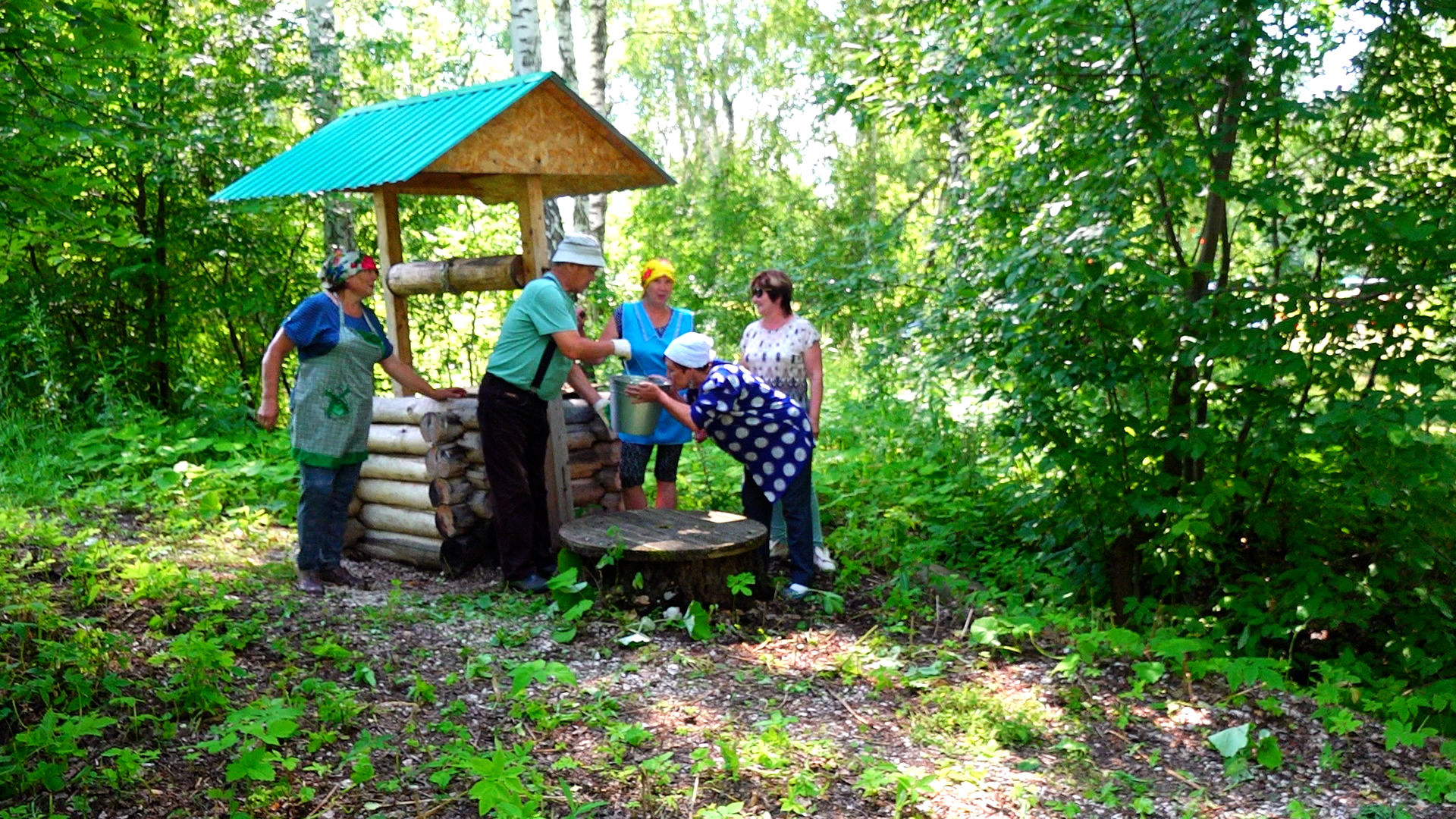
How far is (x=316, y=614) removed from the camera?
5.45m

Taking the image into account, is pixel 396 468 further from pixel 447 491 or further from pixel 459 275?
pixel 459 275

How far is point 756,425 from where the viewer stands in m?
5.94

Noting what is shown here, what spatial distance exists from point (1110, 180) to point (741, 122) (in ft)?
119

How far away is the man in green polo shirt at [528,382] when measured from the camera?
585cm

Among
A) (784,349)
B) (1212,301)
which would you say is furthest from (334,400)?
(1212,301)

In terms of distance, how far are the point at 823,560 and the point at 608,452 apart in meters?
1.51

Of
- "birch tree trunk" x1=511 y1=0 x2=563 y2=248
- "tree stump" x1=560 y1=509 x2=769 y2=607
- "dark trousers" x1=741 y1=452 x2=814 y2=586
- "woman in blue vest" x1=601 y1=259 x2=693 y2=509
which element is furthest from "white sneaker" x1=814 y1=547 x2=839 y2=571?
"birch tree trunk" x1=511 y1=0 x2=563 y2=248

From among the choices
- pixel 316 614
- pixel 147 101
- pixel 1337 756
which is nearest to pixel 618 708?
pixel 316 614

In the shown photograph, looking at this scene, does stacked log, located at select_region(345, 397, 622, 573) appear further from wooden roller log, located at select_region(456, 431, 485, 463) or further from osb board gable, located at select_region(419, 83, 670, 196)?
→ osb board gable, located at select_region(419, 83, 670, 196)

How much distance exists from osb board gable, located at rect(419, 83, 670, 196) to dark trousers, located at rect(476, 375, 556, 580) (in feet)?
3.99

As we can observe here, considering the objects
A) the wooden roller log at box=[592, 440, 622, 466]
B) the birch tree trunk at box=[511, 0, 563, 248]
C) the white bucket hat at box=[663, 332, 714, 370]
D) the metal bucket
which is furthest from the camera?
the birch tree trunk at box=[511, 0, 563, 248]

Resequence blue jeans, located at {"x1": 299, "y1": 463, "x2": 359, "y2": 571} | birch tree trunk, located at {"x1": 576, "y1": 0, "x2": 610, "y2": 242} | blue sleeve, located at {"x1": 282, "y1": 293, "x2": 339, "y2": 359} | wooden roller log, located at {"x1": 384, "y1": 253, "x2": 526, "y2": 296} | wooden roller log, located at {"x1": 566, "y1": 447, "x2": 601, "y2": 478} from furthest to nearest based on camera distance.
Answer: birch tree trunk, located at {"x1": 576, "y1": 0, "x2": 610, "y2": 242} → wooden roller log, located at {"x1": 566, "y1": 447, "x2": 601, "y2": 478} → wooden roller log, located at {"x1": 384, "y1": 253, "x2": 526, "y2": 296} → blue jeans, located at {"x1": 299, "y1": 463, "x2": 359, "y2": 571} → blue sleeve, located at {"x1": 282, "y1": 293, "x2": 339, "y2": 359}


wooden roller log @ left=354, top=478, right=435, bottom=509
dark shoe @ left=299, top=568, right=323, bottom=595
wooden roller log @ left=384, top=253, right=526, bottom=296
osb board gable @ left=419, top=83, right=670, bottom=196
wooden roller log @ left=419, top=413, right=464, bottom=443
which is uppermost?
osb board gable @ left=419, top=83, right=670, bottom=196

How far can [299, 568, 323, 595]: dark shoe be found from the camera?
19.3 feet
